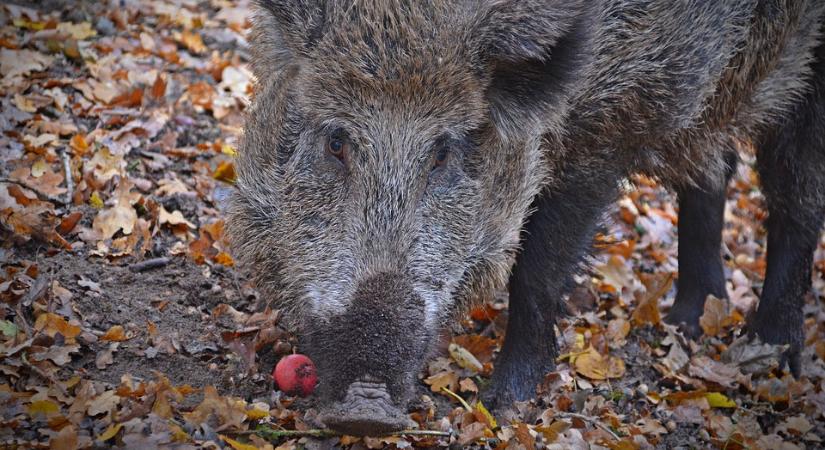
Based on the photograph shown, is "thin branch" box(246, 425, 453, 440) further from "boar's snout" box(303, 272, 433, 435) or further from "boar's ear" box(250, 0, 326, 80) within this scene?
"boar's ear" box(250, 0, 326, 80)

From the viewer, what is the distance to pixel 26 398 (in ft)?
11.6

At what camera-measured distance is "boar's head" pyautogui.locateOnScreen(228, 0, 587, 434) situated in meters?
3.70

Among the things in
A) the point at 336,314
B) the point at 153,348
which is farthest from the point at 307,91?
Answer: the point at 153,348

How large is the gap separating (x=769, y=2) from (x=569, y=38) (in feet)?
5.79

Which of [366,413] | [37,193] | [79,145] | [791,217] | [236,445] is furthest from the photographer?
[791,217]

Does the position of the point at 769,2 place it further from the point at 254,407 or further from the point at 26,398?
the point at 26,398

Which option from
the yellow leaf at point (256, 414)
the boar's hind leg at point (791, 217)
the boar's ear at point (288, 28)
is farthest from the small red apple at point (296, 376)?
the boar's hind leg at point (791, 217)

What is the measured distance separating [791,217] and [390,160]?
3.30m

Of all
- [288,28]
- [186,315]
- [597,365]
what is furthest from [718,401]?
[288,28]

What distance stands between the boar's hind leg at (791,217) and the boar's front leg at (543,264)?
1.65 m

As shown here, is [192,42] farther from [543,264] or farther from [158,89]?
[543,264]

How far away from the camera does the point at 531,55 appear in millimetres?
4148

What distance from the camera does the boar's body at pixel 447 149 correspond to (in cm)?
376

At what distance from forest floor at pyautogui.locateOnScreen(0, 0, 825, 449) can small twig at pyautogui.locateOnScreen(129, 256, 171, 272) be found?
11 millimetres
